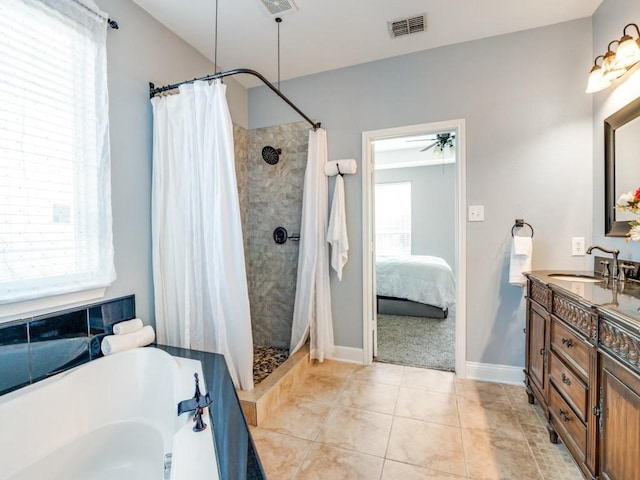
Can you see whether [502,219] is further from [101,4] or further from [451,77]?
[101,4]

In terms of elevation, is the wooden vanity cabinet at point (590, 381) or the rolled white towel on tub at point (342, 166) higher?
the rolled white towel on tub at point (342, 166)

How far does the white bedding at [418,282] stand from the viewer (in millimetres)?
3982

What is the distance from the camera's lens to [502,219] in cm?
234

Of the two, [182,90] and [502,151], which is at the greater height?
[182,90]

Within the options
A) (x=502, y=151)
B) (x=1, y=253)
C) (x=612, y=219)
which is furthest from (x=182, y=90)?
(x=612, y=219)

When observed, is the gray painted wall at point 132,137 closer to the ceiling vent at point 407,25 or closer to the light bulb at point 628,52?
the ceiling vent at point 407,25

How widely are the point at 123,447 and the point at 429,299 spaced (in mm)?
3525

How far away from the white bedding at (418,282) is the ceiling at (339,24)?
2.58 meters

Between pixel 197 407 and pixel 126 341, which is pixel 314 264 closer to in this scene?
pixel 126 341

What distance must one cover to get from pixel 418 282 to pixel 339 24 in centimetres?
309

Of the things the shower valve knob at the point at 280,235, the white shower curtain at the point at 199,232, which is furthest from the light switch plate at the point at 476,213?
the white shower curtain at the point at 199,232

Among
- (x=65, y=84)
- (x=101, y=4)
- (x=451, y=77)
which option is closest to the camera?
(x=65, y=84)

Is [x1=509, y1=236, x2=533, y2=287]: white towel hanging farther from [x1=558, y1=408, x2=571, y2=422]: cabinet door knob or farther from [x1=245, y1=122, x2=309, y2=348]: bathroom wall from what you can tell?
[x1=245, y1=122, x2=309, y2=348]: bathroom wall

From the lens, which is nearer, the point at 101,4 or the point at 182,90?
the point at 101,4
